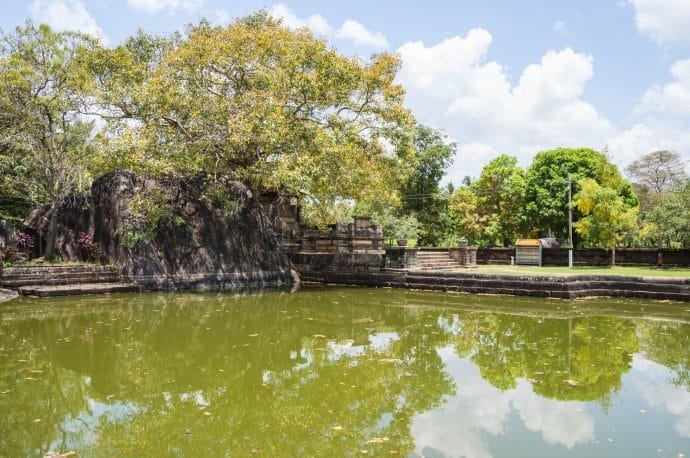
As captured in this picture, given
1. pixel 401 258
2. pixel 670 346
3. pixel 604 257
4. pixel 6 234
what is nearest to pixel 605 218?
pixel 604 257

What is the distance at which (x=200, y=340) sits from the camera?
817 centimetres

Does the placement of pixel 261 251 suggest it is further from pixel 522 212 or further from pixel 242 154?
pixel 522 212

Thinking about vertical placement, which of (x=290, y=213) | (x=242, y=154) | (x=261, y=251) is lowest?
(x=261, y=251)

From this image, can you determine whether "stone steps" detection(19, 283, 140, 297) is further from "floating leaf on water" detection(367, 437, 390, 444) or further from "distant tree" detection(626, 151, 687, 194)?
"distant tree" detection(626, 151, 687, 194)

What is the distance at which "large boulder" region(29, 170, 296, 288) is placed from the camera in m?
16.3

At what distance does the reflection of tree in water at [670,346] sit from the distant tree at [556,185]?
73.0 ft

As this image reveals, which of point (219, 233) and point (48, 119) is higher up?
point (48, 119)

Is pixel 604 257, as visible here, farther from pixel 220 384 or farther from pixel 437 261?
pixel 220 384

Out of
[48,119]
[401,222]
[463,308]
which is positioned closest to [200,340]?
[463,308]

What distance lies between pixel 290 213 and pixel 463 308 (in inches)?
406

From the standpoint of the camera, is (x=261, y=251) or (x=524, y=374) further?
(x=261, y=251)

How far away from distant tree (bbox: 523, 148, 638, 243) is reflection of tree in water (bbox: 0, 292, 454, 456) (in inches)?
958

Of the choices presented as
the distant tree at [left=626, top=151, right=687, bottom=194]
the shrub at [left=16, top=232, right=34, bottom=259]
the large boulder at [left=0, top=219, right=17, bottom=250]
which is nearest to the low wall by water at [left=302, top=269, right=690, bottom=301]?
the large boulder at [left=0, top=219, right=17, bottom=250]

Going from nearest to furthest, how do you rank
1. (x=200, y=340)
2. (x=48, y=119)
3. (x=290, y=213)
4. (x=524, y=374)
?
(x=524, y=374) < (x=200, y=340) < (x=48, y=119) < (x=290, y=213)
